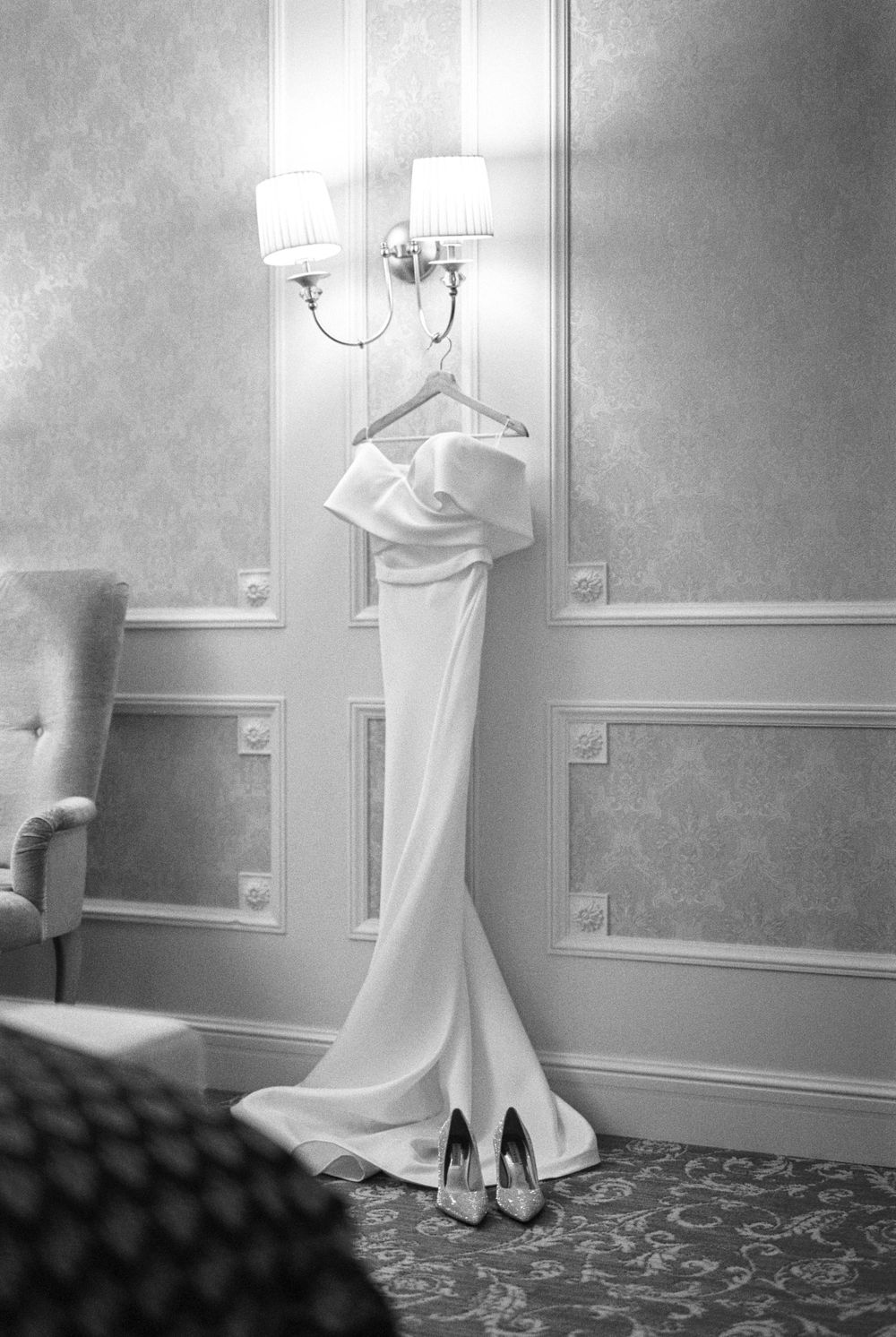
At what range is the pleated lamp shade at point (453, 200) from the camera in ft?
9.54

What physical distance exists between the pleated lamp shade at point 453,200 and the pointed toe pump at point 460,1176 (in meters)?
1.84

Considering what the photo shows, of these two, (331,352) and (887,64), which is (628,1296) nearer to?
(331,352)

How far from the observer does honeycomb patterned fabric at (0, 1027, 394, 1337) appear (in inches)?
35.0

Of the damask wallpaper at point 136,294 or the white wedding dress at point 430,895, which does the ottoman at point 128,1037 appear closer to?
the white wedding dress at point 430,895

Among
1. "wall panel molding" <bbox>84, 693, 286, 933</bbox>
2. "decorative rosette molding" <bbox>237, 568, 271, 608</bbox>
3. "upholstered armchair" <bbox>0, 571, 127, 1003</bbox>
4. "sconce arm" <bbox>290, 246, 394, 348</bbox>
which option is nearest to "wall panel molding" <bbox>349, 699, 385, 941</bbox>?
"wall panel molding" <bbox>84, 693, 286, 933</bbox>

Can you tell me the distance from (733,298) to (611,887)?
52.3 inches

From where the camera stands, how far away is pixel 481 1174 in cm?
265

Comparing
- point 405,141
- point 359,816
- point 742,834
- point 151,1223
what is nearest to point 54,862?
point 359,816

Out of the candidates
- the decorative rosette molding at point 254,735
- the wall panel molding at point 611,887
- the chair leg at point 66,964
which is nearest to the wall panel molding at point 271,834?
the decorative rosette molding at point 254,735

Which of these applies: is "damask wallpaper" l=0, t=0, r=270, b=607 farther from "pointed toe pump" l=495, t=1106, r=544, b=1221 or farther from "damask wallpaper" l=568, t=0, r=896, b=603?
"pointed toe pump" l=495, t=1106, r=544, b=1221

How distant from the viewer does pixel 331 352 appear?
3.30m

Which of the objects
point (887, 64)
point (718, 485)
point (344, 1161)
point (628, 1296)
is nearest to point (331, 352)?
point (718, 485)

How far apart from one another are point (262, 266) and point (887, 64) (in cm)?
149

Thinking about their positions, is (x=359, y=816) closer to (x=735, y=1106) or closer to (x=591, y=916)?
(x=591, y=916)
